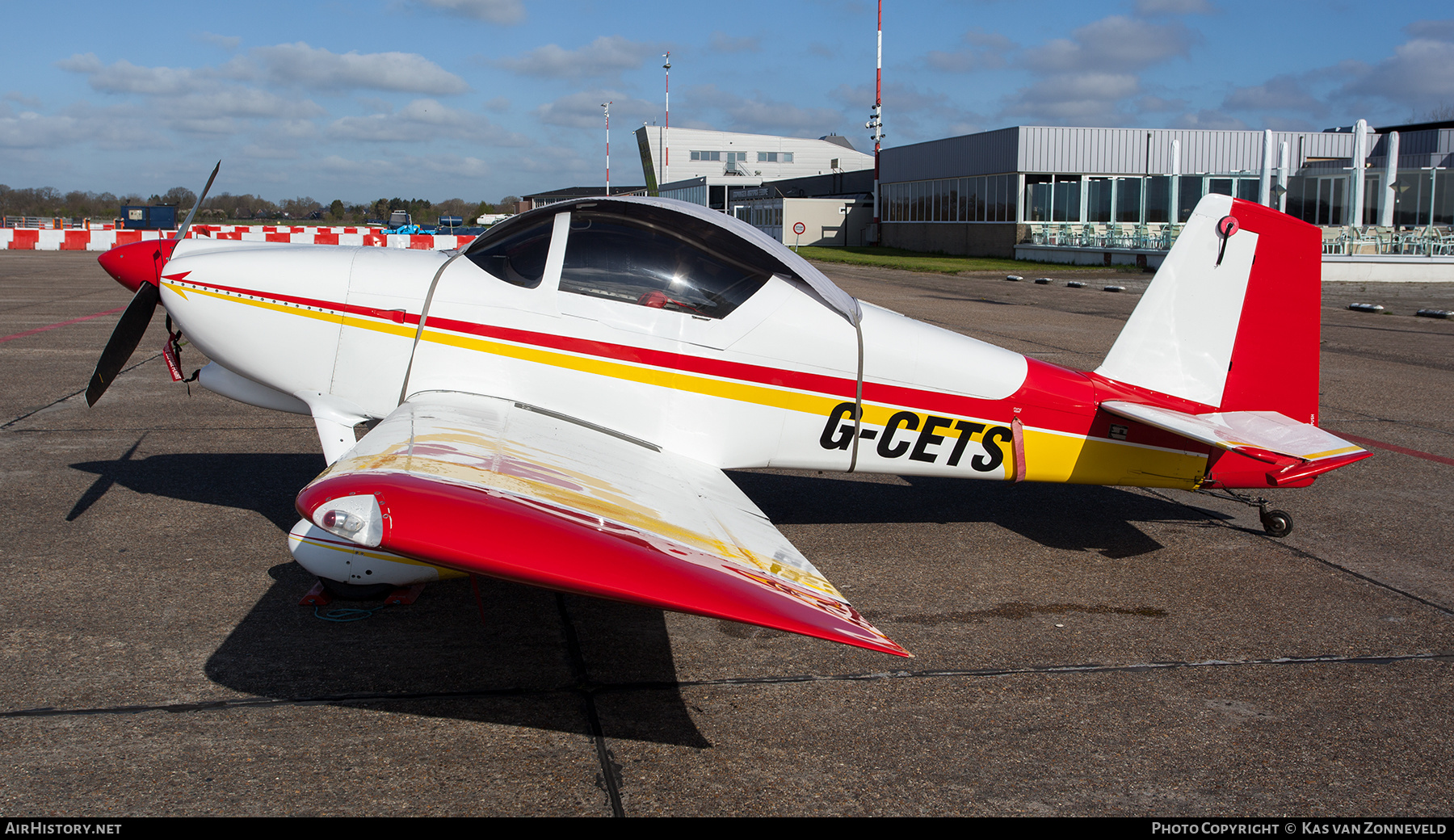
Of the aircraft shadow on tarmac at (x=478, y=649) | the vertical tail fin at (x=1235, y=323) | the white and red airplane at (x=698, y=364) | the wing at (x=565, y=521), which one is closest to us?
the wing at (x=565, y=521)

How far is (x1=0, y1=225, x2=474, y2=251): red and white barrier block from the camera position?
30.4 metres

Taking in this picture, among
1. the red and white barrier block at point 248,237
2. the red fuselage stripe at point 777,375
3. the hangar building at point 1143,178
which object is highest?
the hangar building at point 1143,178

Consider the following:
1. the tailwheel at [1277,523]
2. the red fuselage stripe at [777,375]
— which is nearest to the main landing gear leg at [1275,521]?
the tailwheel at [1277,523]

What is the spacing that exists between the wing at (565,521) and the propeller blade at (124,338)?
2.09 metres

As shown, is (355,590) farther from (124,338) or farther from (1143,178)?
(1143,178)

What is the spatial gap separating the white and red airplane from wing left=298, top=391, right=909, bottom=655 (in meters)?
0.04

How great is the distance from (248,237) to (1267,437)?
32.8 m

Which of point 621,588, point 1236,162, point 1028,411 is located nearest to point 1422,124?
point 1236,162

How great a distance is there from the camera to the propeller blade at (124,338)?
212 inches

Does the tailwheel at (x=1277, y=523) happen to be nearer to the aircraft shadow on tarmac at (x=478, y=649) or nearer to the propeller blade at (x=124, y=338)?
the aircraft shadow on tarmac at (x=478, y=649)

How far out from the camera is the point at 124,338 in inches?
215

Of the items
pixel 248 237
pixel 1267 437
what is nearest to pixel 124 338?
pixel 1267 437

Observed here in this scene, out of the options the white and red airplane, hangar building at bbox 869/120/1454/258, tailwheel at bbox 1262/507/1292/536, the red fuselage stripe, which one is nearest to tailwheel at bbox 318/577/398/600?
the white and red airplane

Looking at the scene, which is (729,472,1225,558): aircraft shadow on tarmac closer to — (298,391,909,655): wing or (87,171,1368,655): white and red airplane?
(87,171,1368,655): white and red airplane
